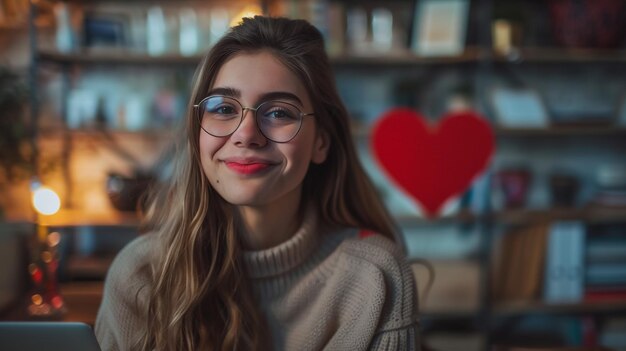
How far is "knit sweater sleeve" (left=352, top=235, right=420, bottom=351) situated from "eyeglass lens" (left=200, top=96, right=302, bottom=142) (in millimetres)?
271

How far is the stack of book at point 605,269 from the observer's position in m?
2.77

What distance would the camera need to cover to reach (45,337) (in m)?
0.73

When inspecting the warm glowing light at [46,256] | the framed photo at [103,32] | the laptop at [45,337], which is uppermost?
the framed photo at [103,32]

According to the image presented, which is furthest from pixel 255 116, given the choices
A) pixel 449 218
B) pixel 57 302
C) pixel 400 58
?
pixel 449 218

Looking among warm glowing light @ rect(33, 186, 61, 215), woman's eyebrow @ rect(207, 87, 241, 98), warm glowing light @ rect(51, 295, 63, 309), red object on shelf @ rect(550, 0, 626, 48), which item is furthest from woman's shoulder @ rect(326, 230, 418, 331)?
red object on shelf @ rect(550, 0, 626, 48)

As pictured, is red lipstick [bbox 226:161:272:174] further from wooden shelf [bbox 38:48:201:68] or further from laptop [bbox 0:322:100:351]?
wooden shelf [bbox 38:48:201:68]

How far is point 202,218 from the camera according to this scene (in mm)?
1076

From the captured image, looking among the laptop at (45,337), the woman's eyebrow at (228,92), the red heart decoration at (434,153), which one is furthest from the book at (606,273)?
the laptop at (45,337)

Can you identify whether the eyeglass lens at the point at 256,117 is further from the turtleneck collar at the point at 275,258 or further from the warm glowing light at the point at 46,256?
the warm glowing light at the point at 46,256

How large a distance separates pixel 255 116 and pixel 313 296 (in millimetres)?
335

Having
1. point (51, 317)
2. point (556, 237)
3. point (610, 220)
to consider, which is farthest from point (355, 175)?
point (610, 220)

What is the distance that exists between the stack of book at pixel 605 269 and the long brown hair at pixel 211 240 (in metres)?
2.06

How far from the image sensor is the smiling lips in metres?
1.01

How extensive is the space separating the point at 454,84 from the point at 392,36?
45 centimetres
